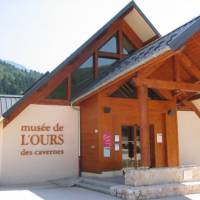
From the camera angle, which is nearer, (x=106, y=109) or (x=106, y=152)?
(x=106, y=152)

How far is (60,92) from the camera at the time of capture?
13664mm

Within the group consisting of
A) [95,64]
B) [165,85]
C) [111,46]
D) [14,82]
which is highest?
[14,82]

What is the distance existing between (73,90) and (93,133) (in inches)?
82.7

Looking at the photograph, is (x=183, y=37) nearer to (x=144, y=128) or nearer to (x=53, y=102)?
(x=144, y=128)

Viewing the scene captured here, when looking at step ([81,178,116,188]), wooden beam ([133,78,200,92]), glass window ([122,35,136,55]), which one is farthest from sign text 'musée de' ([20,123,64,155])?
glass window ([122,35,136,55])

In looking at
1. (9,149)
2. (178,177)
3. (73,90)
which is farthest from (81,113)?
(178,177)

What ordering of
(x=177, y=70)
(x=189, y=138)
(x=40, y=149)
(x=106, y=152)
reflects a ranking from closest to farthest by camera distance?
1. (x=177, y=70)
2. (x=106, y=152)
3. (x=40, y=149)
4. (x=189, y=138)

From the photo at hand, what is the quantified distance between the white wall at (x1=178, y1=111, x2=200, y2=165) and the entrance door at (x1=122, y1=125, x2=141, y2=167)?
3737 mm

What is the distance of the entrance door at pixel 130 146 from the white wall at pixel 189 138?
12.3 feet

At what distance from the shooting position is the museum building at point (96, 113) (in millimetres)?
12406

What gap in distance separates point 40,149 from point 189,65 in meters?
6.34

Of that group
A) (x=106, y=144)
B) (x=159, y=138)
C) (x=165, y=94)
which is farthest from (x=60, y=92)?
(x=159, y=138)

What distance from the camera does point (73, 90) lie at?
1388 cm

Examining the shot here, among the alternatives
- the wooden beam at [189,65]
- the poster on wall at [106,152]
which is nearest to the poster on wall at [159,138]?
the poster on wall at [106,152]
